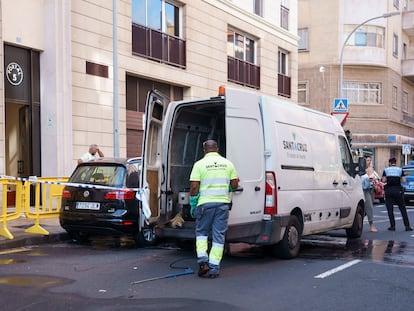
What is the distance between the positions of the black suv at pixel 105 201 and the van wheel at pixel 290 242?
7.81 ft

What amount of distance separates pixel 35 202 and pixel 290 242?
496 cm

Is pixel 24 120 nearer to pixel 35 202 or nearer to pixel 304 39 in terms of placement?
pixel 35 202

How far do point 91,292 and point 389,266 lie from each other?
4.17 metres

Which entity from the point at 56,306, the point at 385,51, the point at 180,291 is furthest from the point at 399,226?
the point at 385,51

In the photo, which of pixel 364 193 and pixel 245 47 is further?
pixel 245 47

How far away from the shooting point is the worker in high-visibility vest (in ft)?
22.3

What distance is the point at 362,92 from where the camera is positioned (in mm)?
36000

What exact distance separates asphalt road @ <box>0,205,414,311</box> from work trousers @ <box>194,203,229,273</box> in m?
0.27

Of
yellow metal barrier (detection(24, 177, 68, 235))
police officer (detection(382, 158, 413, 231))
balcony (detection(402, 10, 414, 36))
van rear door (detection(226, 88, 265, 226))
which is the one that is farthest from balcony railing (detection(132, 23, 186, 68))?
balcony (detection(402, 10, 414, 36))

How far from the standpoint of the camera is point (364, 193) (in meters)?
12.4

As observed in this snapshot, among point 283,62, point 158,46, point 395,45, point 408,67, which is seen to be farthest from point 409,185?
point 408,67

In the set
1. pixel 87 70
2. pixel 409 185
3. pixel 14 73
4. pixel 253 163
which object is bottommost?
pixel 409 185

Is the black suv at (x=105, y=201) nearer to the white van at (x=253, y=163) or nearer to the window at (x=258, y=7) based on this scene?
the white van at (x=253, y=163)

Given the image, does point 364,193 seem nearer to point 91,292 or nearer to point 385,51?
point 91,292
